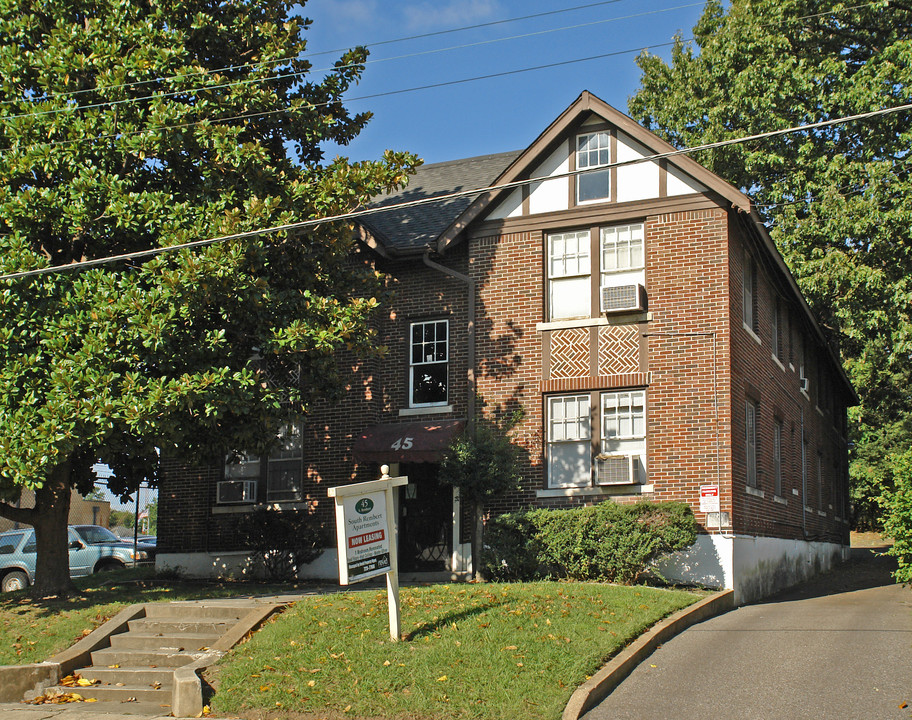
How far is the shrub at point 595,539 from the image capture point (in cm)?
1500

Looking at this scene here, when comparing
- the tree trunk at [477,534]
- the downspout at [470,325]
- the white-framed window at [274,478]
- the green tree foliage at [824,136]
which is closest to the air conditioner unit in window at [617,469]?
the tree trunk at [477,534]

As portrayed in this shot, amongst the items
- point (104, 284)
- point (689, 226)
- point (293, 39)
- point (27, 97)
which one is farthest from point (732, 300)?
point (27, 97)

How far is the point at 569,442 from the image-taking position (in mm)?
17469

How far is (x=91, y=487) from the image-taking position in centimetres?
1588

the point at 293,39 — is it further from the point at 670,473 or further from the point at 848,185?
the point at 848,185

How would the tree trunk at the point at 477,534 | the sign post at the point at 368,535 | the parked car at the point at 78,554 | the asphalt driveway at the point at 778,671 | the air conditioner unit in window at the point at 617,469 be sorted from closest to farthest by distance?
the asphalt driveway at the point at 778,671, the sign post at the point at 368,535, the air conditioner unit in window at the point at 617,469, the tree trunk at the point at 477,534, the parked car at the point at 78,554

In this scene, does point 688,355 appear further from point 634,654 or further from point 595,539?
point 634,654

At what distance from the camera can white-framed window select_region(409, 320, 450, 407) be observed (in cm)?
1889

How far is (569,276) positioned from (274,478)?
7273 millimetres

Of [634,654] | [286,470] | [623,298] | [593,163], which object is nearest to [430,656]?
[634,654]

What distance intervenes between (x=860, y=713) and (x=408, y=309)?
1229 centimetres

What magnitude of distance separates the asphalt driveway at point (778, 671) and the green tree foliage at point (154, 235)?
657 centimetres

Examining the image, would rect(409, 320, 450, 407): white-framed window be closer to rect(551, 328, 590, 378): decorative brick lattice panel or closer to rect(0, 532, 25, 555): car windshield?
rect(551, 328, 590, 378): decorative brick lattice panel

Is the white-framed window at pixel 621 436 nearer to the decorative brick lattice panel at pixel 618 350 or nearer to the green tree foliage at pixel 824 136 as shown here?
the decorative brick lattice panel at pixel 618 350
